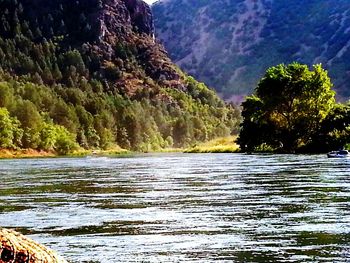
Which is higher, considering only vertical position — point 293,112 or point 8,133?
point 293,112

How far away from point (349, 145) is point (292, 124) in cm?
2667

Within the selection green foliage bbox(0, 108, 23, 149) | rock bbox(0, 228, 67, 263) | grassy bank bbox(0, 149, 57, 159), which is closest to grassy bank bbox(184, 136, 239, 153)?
grassy bank bbox(0, 149, 57, 159)

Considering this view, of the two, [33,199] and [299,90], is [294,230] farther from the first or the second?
[299,90]

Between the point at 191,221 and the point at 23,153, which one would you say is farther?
the point at 23,153

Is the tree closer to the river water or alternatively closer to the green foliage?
the green foliage

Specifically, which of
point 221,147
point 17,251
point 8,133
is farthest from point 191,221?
point 8,133

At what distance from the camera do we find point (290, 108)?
128625mm

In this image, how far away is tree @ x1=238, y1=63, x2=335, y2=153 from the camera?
4835 inches

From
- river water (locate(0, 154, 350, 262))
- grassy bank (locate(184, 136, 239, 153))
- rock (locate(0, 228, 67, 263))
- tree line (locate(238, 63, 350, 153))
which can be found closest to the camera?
rock (locate(0, 228, 67, 263))

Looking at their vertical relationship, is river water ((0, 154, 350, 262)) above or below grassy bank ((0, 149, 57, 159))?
below

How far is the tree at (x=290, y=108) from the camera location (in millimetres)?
122812

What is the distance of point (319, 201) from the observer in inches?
1116

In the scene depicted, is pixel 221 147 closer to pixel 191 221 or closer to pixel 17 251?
pixel 191 221

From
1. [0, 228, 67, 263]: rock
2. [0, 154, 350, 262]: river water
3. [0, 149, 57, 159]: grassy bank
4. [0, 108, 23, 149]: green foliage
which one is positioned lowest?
[0, 154, 350, 262]: river water
